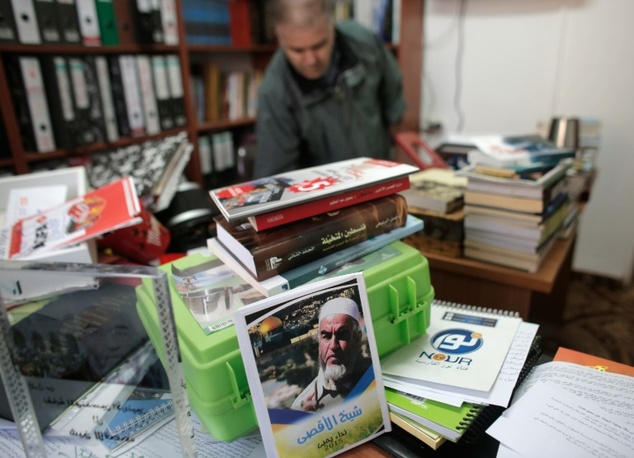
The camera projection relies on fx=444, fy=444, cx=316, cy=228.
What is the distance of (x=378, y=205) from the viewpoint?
0.78 metres

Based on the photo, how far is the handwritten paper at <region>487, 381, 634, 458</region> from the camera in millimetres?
576

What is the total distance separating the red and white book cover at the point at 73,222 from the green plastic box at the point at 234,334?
254 millimetres

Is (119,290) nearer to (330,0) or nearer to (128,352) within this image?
(128,352)

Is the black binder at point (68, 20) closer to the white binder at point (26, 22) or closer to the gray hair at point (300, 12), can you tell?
the white binder at point (26, 22)

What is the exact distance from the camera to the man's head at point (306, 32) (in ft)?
5.27

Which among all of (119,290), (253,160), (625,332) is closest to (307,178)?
(119,290)

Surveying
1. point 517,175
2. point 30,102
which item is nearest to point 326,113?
point 517,175

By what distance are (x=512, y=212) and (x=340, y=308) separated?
714mm

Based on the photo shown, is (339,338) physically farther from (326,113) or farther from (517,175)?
(326,113)

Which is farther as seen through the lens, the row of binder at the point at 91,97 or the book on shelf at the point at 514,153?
the row of binder at the point at 91,97

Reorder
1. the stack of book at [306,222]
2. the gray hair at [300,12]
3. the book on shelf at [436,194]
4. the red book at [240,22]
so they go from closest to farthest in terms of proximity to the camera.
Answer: the stack of book at [306,222] < the book on shelf at [436,194] < the gray hair at [300,12] < the red book at [240,22]

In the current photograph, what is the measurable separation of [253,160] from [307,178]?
1216 millimetres

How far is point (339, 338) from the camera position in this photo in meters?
0.62

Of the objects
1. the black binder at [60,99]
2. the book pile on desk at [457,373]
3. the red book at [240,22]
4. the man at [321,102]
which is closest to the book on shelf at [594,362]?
the book pile on desk at [457,373]
